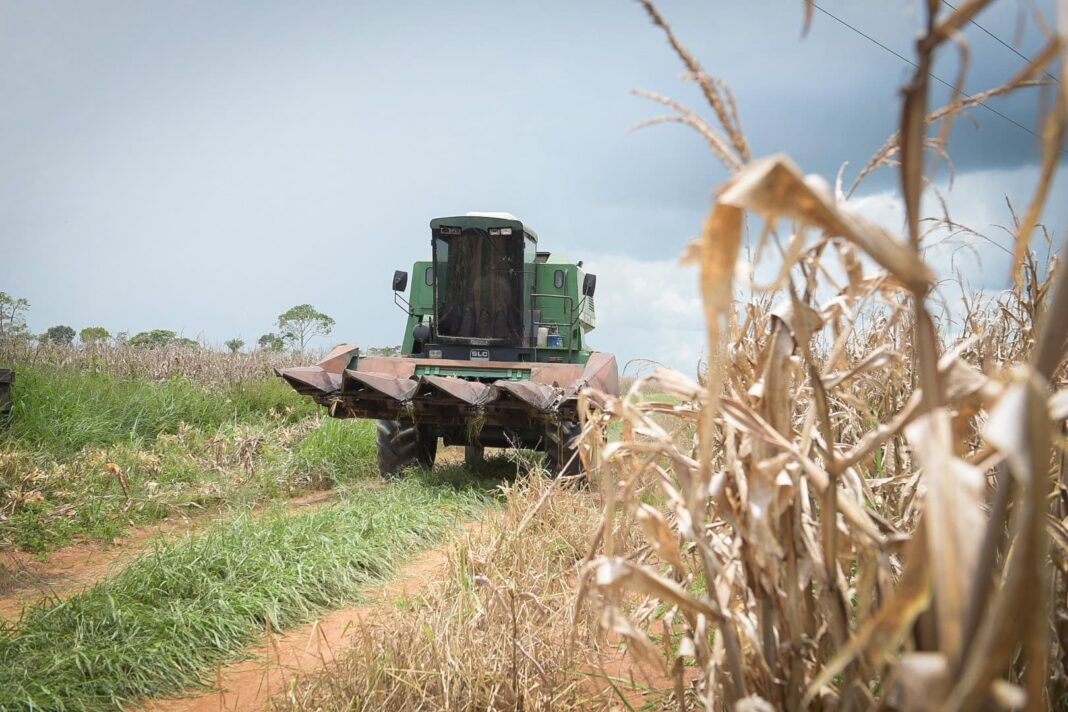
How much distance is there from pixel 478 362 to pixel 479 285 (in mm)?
1493

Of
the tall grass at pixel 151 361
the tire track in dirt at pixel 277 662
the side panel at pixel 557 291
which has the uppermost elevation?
the side panel at pixel 557 291

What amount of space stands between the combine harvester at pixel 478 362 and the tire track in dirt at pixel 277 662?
2783mm

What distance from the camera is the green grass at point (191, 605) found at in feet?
10.5

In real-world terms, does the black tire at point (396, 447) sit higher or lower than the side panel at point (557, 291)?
lower

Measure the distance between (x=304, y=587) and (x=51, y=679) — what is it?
139cm

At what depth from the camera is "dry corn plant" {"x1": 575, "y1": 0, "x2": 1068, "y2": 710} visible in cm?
70

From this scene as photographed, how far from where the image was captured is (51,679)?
3.10 m

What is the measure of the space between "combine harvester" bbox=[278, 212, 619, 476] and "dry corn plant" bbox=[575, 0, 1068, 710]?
15.5 feet

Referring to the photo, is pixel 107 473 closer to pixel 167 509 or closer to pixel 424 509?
pixel 167 509

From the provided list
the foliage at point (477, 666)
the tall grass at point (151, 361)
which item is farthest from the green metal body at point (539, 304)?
the foliage at point (477, 666)

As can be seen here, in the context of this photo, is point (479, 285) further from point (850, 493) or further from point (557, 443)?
point (850, 493)

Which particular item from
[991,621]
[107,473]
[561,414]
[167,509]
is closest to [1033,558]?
[991,621]

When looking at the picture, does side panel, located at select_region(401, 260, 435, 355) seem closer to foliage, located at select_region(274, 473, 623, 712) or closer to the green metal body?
the green metal body

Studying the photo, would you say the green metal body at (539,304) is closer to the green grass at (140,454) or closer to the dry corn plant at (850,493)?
the green grass at (140,454)
